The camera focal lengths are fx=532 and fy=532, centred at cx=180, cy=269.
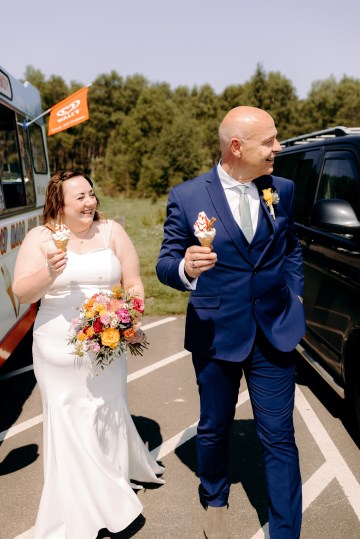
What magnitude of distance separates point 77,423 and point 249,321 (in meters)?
1.08

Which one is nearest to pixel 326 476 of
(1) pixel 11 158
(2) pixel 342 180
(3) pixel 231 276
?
(3) pixel 231 276

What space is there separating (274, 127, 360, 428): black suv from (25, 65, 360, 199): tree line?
35.1m

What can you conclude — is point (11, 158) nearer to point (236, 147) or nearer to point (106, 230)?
point (106, 230)

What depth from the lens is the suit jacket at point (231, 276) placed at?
2.62 metres

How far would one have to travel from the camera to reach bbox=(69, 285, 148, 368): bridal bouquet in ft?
8.66

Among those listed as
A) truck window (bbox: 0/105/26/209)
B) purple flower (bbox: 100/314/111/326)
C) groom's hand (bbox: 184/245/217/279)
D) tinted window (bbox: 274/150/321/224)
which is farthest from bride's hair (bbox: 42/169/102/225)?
truck window (bbox: 0/105/26/209)

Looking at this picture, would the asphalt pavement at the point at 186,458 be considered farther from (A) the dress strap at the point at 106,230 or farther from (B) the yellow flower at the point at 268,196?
(B) the yellow flower at the point at 268,196

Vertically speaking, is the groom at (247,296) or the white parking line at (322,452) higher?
the groom at (247,296)

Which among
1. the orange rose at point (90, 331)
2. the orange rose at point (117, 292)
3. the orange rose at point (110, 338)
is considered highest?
the orange rose at point (117, 292)

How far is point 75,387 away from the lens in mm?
2898

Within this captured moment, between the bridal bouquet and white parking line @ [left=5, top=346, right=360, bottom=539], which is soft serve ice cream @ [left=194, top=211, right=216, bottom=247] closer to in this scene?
the bridal bouquet

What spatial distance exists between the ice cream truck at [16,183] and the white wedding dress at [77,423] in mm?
1637

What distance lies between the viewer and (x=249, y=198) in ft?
8.84

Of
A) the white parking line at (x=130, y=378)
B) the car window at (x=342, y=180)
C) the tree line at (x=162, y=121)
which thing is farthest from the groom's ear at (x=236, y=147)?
the tree line at (x=162, y=121)
